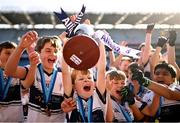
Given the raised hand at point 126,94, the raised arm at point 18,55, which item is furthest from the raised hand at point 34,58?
the raised hand at point 126,94

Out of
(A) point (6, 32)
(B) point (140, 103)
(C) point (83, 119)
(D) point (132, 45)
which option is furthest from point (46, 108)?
(A) point (6, 32)

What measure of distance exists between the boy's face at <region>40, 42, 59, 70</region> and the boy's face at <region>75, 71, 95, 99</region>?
42 cm

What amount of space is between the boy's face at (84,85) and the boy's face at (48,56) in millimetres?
415

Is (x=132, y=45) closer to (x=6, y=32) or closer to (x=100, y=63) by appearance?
(x=100, y=63)

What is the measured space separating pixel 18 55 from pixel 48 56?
1.51ft

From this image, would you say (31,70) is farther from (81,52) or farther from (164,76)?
(164,76)

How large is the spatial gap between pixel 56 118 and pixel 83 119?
40 cm

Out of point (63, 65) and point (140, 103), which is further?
point (140, 103)

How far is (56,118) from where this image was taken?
3.84m

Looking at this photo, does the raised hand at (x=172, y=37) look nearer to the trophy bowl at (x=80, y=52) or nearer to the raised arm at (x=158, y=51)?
the raised arm at (x=158, y=51)

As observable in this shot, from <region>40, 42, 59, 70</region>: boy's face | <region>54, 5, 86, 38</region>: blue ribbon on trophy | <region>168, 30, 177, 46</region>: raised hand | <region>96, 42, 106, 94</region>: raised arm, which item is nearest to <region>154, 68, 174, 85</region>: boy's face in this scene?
<region>96, 42, 106, 94</region>: raised arm

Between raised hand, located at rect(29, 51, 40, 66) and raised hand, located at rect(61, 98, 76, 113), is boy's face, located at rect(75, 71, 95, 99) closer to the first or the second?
raised hand, located at rect(61, 98, 76, 113)

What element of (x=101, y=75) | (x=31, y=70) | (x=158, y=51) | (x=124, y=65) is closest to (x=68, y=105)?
(x=101, y=75)

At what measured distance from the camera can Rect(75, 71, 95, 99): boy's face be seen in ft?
12.0
